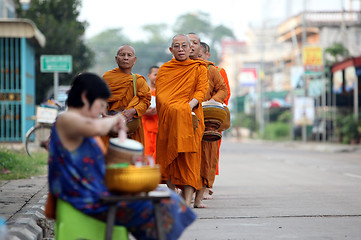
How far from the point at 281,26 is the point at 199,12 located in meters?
69.5

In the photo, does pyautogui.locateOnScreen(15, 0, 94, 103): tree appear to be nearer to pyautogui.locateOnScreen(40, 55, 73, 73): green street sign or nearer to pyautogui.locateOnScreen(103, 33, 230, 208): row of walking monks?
pyautogui.locateOnScreen(40, 55, 73, 73): green street sign

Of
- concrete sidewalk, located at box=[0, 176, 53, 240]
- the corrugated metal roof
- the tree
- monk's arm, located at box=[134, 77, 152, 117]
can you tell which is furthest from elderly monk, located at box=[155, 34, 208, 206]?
the tree

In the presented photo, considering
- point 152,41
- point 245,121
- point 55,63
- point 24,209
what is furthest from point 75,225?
point 152,41

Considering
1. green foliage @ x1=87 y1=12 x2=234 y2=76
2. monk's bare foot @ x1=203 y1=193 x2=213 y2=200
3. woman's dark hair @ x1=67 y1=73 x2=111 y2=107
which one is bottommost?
monk's bare foot @ x1=203 y1=193 x2=213 y2=200

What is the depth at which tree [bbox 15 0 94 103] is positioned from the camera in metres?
24.4

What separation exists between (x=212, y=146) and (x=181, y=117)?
1.27 metres

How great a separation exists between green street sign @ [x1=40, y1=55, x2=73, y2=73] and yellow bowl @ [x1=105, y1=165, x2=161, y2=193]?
43.9 feet

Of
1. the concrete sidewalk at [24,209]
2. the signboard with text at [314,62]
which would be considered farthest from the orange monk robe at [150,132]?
the signboard with text at [314,62]

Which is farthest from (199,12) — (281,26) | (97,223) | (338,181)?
(97,223)

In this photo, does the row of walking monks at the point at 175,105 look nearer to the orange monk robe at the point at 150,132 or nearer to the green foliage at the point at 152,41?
the orange monk robe at the point at 150,132

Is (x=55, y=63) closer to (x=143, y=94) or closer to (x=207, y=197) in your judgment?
(x=207, y=197)

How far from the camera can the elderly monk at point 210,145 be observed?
9.01 metres

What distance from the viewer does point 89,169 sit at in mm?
4383

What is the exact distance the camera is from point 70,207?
4.41 meters
